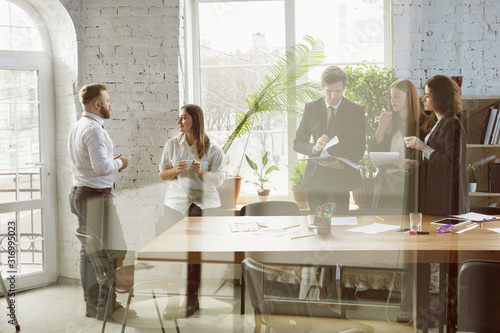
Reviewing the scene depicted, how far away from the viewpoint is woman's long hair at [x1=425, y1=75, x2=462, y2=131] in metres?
2.69

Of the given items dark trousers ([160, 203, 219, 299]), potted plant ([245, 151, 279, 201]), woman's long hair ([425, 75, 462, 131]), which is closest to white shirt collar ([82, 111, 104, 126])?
dark trousers ([160, 203, 219, 299])

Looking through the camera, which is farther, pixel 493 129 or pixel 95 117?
pixel 493 129

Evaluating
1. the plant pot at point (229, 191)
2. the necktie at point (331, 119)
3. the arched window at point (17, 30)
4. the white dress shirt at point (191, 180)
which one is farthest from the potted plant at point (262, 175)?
the arched window at point (17, 30)

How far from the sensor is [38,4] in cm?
248

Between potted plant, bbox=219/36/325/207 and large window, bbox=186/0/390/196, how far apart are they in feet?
0.15

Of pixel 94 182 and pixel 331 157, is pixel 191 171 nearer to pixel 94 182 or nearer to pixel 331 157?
pixel 94 182

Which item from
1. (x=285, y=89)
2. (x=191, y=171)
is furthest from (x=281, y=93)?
(x=191, y=171)

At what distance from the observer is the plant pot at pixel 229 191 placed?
3.29 meters

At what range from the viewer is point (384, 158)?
110 inches

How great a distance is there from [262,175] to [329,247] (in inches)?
57.7

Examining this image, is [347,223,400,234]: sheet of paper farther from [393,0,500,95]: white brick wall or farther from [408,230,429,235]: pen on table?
[393,0,500,95]: white brick wall

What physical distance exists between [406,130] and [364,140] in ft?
0.89

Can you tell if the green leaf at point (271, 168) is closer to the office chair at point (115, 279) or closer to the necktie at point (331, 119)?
the necktie at point (331, 119)

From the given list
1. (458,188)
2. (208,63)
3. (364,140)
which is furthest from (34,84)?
(458,188)
